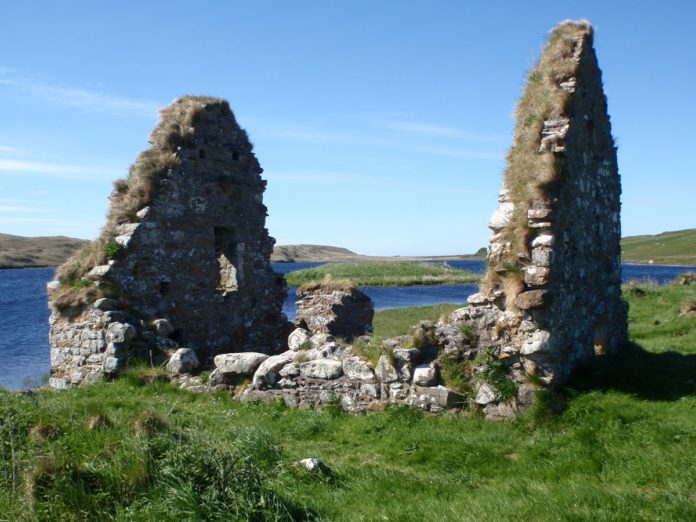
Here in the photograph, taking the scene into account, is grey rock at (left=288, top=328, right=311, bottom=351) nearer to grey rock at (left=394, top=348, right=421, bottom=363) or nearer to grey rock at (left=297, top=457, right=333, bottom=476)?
grey rock at (left=394, top=348, right=421, bottom=363)

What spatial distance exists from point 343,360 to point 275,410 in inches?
52.8

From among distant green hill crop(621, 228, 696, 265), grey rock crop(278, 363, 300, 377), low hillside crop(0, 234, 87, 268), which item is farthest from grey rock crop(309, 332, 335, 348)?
distant green hill crop(621, 228, 696, 265)

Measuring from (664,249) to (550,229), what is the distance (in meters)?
138

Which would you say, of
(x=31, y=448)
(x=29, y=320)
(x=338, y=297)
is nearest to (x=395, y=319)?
(x=338, y=297)

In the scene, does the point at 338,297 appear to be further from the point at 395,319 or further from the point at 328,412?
the point at 395,319

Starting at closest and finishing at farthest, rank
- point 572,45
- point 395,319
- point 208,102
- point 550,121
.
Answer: point 550,121
point 572,45
point 208,102
point 395,319

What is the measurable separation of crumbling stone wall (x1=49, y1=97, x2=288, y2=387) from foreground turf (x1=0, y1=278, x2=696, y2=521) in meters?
3.14

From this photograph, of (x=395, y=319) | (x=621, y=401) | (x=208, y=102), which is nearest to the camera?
(x=621, y=401)

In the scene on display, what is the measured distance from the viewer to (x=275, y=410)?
10.1 m

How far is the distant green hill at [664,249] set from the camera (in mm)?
114162

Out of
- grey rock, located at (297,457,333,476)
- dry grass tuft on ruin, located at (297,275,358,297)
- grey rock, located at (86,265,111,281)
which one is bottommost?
grey rock, located at (297,457,333,476)

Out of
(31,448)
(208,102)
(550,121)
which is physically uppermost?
(208,102)

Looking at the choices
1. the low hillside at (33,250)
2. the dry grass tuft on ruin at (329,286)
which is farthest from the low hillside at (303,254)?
the dry grass tuft on ruin at (329,286)

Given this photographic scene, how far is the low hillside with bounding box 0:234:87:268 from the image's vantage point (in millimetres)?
112625
